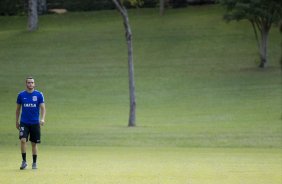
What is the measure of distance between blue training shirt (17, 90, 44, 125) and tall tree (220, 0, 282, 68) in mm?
32654

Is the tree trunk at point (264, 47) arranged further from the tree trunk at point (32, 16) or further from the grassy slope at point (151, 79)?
the tree trunk at point (32, 16)

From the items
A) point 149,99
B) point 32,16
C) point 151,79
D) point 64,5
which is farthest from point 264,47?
point 64,5

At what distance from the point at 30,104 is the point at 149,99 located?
26650 millimetres

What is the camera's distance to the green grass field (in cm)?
1880

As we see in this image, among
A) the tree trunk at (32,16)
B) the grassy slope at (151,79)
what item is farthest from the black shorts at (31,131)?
the tree trunk at (32,16)

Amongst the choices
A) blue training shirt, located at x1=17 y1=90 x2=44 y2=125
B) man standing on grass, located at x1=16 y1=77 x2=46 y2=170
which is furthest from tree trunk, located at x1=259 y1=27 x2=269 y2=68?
blue training shirt, located at x1=17 y1=90 x2=44 y2=125

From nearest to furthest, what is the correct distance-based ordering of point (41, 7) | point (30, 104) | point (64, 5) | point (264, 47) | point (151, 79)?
point (30, 104), point (151, 79), point (264, 47), point (41, 7), point (64, 5)

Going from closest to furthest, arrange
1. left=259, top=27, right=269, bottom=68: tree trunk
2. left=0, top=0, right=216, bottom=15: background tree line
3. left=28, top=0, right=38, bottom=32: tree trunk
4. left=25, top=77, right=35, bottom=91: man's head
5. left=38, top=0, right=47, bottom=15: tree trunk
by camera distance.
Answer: left=25, top=77, right=35, bottom=91: man's head, left=259, top=27, right=269, bottom=68: tree trunk, left=28, top=0, right=38, bottom=32: tree trunk, left=0, top=0, right=216, bottom=15: background tree line, left=38, top=0, right=47, bottom=15: tree trunk

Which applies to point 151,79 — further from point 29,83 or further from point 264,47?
point 29,83

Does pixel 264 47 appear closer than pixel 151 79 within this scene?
No

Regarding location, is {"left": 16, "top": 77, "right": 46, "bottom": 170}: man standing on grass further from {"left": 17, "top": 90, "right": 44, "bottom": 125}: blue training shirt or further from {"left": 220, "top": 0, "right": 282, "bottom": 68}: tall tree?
{"left": 220, "top": 0, "right": 282, "bottom": 68}: tall tree

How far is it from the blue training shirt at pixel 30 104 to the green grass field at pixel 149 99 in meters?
1.14

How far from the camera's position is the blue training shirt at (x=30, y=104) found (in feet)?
60.4

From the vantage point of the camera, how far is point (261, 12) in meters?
51.0
